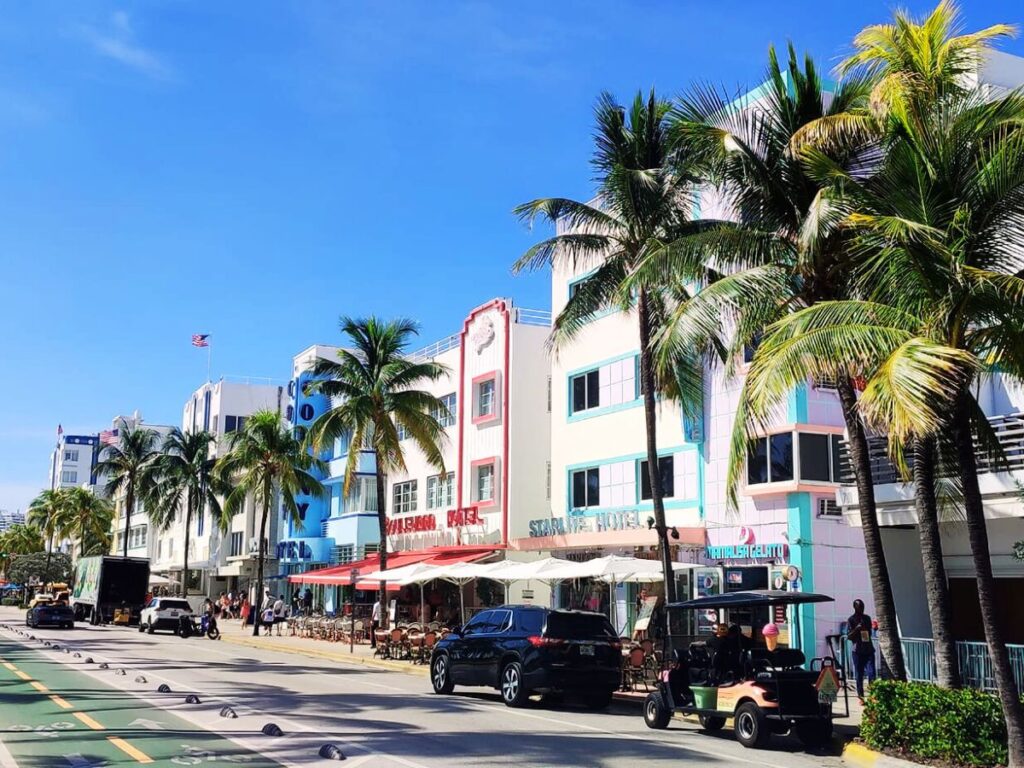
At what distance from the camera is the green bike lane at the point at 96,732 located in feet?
36.0

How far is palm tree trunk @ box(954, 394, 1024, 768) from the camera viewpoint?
11500 mm

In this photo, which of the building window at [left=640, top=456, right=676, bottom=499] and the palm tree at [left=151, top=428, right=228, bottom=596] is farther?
the palm tree at [left=151, top=428, right=228, bottom=596]

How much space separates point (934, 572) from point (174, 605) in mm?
37176

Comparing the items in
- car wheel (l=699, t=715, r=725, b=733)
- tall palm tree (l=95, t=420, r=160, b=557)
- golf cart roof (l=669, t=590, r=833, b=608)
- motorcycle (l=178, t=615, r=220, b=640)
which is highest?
tall palm tree (l=95, t=420, r=160, b=557)

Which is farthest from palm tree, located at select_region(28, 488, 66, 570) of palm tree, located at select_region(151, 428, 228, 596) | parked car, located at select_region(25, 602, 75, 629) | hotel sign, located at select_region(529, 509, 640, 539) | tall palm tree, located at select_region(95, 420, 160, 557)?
hotel sign, located at select_region(529, 509, 640, 539)

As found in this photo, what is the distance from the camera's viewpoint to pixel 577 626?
18344mm

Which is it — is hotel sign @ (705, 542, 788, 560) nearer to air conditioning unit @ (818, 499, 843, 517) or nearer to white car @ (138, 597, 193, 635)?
air conditioning unit @ (818, 499, 843, 517)

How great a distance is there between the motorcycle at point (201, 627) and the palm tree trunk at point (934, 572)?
33.8 m

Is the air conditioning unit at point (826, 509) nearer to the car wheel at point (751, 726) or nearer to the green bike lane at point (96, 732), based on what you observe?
the car wheel at point (751, 726)

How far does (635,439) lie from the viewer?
29922 millimetres

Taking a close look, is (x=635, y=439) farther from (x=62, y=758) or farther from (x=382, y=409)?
(x=62, y=758)

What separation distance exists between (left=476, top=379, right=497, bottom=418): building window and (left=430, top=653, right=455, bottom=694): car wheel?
60.3ft

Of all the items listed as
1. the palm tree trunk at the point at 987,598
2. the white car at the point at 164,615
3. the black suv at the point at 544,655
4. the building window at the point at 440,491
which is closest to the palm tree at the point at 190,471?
the white car at the point at 164,615

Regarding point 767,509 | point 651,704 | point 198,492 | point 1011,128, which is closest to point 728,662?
point 651,704
